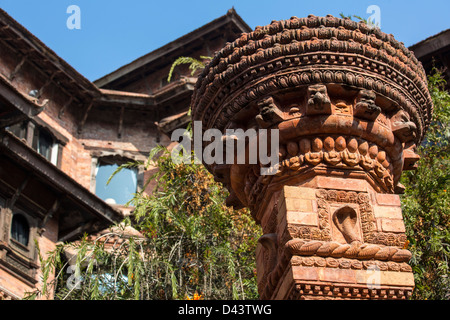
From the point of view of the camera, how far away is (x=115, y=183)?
82.1ft

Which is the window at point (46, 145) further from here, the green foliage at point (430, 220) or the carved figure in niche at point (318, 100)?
the carved figure in niche at point (318, 100)

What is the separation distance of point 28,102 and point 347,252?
13.4 m

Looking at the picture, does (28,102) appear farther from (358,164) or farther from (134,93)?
(358,164)

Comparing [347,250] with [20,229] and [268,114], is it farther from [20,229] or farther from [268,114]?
[20,229]

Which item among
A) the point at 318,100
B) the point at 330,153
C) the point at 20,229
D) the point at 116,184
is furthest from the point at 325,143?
the point at 116,184

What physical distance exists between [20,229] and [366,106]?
14.4m

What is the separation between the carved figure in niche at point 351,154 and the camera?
5.33m

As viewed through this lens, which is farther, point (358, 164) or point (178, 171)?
point (178, 171)

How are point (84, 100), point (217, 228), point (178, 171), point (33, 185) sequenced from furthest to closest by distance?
point (84, 100) → point (33, 185) → point (178, 171) → point (217, 228)

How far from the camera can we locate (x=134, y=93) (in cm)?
2581

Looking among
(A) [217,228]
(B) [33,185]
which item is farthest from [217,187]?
(B) [33,185]

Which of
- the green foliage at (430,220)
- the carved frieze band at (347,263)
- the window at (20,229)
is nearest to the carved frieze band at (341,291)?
the carved frieze band at (347,263)

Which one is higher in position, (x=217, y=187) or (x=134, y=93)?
(x=134, y=93)

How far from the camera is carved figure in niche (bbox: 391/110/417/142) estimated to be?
18.4 ft
